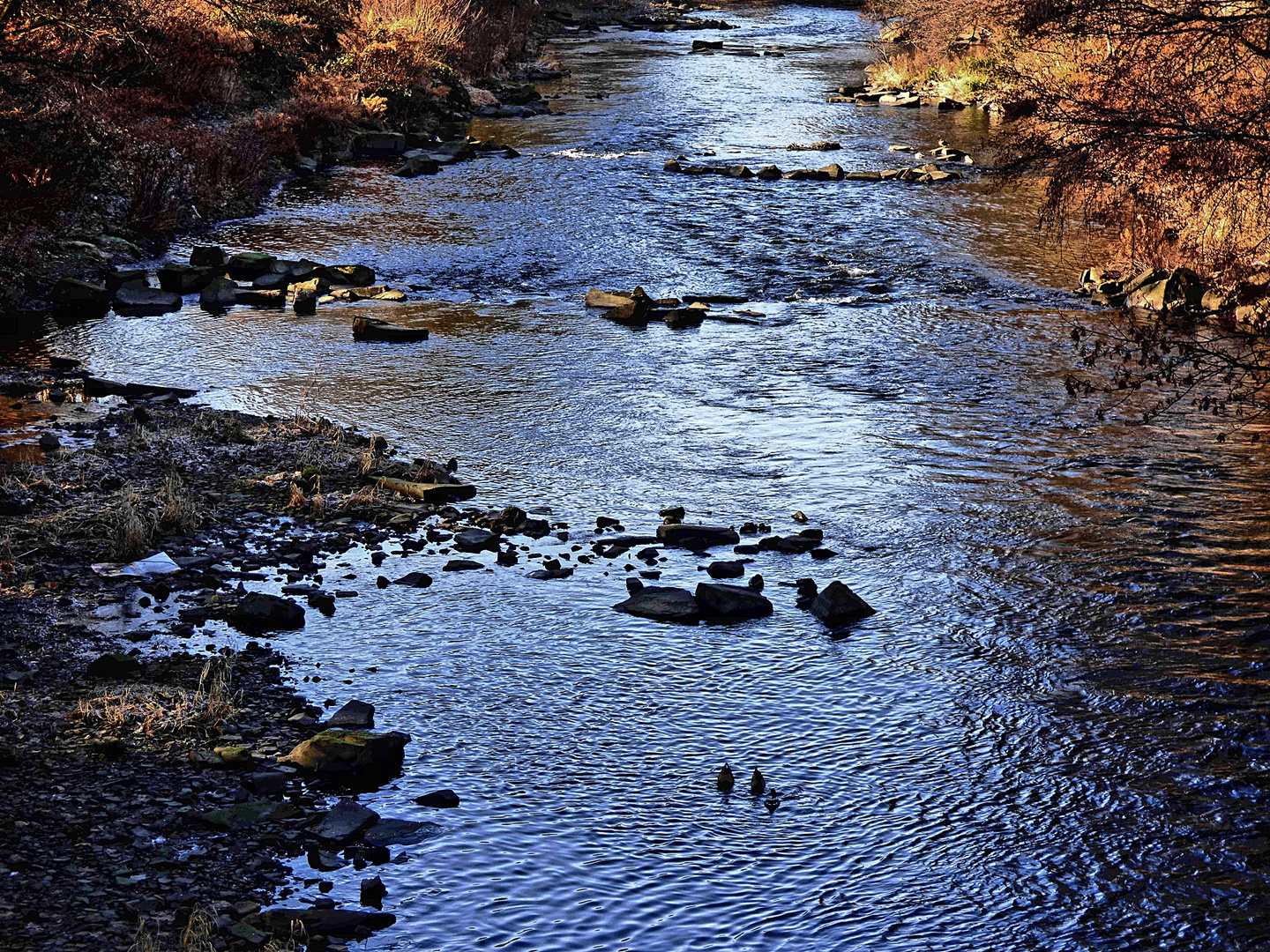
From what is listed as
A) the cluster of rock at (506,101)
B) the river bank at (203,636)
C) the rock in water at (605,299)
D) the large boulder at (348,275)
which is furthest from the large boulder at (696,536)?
the cluster of rock at (506,101)

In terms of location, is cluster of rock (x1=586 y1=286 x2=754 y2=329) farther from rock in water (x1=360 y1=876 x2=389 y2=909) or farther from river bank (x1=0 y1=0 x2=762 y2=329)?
rock in water (x1=360 y1=876 x2=389 y2=909)

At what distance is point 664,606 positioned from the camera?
9.47 m

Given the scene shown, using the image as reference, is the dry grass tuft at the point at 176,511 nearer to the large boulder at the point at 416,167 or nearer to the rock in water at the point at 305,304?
the rock in water at the point at 305,304

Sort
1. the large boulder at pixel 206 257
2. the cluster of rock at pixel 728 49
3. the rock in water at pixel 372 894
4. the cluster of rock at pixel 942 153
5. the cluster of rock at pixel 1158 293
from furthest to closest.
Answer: the cluster of rock at pixel 728 49 < the cluster of rock at pixel 942 153 < the large boulder at pixel 206 257 < the cluster of rock at pixel 1158 293 < the rock in water at pixel 372 894

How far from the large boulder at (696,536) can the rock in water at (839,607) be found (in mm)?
1267

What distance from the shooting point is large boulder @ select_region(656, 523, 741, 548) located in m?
10.5

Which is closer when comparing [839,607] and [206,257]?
[839,607]

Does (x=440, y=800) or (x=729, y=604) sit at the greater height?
(x=729, y=604)

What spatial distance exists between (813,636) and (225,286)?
12.4 m

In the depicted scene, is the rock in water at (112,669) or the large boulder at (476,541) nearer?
the rock in water at (112,669)

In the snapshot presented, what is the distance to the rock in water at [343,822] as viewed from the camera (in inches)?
262

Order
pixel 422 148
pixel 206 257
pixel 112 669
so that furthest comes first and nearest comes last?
pixel 422 148 → pixel 206 257 → pixel 112 669

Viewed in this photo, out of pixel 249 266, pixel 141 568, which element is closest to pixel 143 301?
pixel 249 266

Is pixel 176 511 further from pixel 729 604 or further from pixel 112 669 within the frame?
pixel 729 604
